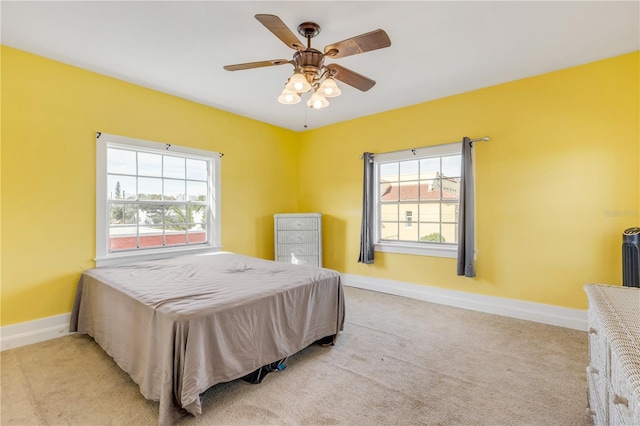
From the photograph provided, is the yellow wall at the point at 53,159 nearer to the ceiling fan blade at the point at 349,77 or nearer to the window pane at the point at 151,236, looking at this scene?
the window pane at the point at 151,236

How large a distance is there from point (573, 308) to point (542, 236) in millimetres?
761

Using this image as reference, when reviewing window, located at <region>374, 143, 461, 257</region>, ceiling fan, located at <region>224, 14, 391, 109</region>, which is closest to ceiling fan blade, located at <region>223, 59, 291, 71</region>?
ceiling fan, located at <region>224, 14, 391, 109</region>

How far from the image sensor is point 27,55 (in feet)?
8.80

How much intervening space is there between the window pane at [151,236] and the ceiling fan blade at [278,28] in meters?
2.79

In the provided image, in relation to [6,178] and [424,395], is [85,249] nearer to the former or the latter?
[6,178]

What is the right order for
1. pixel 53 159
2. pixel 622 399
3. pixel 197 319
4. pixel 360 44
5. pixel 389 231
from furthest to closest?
pixel 389 231 → pixel 53 159 → pixel 360 44 → pixel 197 319 → pixel 622 399

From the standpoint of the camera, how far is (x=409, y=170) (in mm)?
4246

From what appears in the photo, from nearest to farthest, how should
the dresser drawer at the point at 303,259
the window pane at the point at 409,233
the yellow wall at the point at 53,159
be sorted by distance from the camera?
the yellow wall at the point at 53,159 < the window pane at the point at 409,233 < the dresser drawer at the point at 303,259

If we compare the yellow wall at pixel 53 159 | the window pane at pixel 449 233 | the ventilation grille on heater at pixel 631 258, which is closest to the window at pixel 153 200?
the yellow wall at pixel 53 159

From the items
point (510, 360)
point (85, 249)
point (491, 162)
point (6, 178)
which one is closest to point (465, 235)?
point (491, 162)

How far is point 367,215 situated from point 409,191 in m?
0.69

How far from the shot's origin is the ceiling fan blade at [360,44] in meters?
1.73

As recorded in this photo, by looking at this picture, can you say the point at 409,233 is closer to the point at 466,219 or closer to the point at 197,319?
the point at 466,219

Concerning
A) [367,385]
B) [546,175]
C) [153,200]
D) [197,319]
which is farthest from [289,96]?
[546,175]
